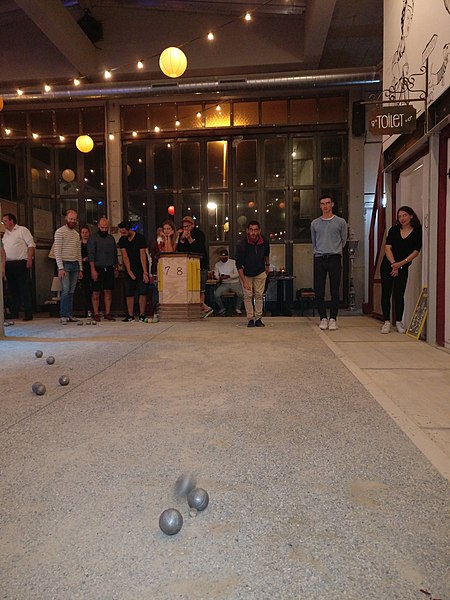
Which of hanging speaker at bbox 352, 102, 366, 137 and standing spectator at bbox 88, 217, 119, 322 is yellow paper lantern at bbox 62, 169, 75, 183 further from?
hanging speaker at bbox 352, 102, 366, 137

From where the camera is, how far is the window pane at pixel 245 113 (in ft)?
34.0

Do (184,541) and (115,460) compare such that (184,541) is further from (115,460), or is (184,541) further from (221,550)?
(115,460)

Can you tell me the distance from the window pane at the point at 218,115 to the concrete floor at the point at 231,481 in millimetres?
8210

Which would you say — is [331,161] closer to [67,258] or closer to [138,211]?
[138,211]

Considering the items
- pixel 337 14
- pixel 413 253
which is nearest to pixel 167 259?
pixel 413 253

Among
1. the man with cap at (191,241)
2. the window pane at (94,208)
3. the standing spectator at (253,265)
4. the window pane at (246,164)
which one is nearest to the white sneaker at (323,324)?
the standing spectator at (253,265)

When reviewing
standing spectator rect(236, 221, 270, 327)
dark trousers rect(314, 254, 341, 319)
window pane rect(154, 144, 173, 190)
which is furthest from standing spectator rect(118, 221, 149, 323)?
window pane rect(154, 144, 173, 190)

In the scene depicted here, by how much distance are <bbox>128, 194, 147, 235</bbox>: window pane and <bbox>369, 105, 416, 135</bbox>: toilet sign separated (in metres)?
6.83

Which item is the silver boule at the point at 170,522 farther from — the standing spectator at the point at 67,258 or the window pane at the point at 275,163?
the window pane at the point at 275,163

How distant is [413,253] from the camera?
5.38 metres

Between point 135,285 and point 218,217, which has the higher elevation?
point 218,217

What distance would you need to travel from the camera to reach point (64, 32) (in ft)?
27.3

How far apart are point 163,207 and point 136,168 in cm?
116

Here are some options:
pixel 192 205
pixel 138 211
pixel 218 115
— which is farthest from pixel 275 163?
pixel 138 211
